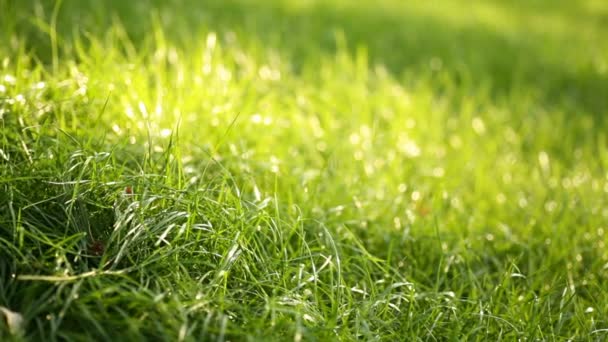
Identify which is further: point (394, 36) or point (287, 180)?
point (394, 36)

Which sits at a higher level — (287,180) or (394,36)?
(394,36)

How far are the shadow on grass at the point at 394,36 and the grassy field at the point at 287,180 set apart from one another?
0.02m

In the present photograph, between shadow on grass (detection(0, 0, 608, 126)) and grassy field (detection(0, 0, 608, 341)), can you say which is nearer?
grassy field (detection(0, 0, 608, 341))

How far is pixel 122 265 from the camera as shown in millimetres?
1571

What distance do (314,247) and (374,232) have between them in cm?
32

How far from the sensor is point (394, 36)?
14.3ft

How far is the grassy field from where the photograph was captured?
153 cm

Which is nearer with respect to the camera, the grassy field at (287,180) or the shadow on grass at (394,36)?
the grassy field at (287,180)

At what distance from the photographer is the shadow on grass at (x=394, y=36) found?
10.4ft

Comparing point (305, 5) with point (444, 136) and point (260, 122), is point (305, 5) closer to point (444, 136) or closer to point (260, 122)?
point (444, 136)

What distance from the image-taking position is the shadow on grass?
10.4 feet

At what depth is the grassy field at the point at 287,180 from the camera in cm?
153

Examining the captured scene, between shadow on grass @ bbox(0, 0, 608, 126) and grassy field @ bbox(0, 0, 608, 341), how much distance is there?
0.02m

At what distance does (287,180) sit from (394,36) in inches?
92.8
